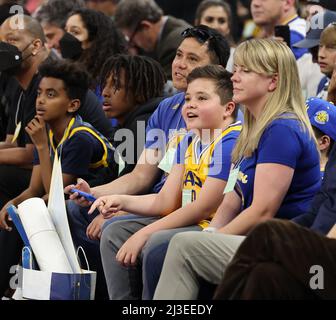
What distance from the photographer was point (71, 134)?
220 inches

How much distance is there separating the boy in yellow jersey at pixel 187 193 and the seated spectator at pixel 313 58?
44.6 inches

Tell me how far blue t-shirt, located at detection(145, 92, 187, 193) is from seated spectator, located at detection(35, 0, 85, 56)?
310 centimetres

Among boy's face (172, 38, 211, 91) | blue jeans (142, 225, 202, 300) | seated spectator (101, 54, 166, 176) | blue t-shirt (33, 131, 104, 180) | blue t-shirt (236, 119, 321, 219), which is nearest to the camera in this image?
blue t-shirt (236, 119, 321, 219)

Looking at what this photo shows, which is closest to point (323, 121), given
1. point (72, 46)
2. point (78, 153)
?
point (78, 153)

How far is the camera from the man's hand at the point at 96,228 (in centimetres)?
493

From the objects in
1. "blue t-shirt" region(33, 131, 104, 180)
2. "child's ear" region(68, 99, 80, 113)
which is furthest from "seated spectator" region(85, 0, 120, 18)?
"blue t-shirt" region(33, 131, 104, 180)

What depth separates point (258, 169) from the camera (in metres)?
4.07

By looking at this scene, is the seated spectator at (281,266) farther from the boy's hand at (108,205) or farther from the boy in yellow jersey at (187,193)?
the boy's hand at (108,205)

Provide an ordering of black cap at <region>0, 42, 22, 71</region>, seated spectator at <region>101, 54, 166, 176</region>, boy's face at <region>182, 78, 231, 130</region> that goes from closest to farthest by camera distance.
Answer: boy's face at <region>182, 78, 231, 130</region>
seated spectator at <region>101, 54, 166, 176</region>
black cap at <region>0, 42, 22, 71</region>

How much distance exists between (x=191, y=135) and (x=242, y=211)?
0.79 m

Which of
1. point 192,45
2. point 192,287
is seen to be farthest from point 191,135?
point 192,287

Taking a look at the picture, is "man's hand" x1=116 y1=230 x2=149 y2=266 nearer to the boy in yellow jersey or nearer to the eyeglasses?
the boy in yellow jersey

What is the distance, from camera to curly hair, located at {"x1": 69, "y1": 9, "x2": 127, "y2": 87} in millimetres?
6938
